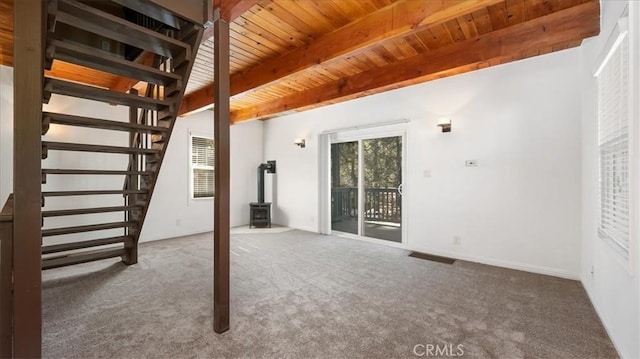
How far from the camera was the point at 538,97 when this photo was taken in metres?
3.19

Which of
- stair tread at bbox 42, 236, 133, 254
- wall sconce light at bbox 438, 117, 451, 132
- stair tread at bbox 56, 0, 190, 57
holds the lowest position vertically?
stair tread at bbox 42, 236, 133, 254

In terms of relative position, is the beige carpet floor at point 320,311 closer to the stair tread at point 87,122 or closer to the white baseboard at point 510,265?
the white baseboard at point 510,265

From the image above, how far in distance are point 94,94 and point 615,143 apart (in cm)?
393

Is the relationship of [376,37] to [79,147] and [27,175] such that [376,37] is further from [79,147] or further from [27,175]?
[79,147]

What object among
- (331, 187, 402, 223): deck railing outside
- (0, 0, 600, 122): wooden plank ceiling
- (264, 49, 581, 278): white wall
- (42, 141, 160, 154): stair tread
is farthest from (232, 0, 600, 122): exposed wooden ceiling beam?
(42, 141, 160, 154): stair tread

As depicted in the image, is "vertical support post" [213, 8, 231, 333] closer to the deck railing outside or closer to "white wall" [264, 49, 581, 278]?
"white wall" [264, 49, 581, 278]

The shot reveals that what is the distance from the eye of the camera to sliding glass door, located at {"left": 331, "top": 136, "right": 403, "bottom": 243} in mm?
4605

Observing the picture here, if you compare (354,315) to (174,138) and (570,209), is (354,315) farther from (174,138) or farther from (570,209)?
(174,138)

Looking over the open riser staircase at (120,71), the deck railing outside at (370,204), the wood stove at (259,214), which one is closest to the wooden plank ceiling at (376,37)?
the open riser staircase at (120,71)

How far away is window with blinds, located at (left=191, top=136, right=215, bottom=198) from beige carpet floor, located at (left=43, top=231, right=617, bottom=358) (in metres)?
2.21

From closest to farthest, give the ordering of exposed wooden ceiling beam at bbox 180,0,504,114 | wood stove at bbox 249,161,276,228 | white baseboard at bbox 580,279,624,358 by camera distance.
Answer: white baseboard at bbox 580,279,624,358 → exposed wooden ceiling beam at bbox 180,0,504,114 → wood stove at bbox 249,161,276,228

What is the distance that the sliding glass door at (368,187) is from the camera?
461cm

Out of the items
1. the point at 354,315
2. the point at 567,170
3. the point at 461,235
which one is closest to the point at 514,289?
the point at 461,235

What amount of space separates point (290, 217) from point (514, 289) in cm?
438
